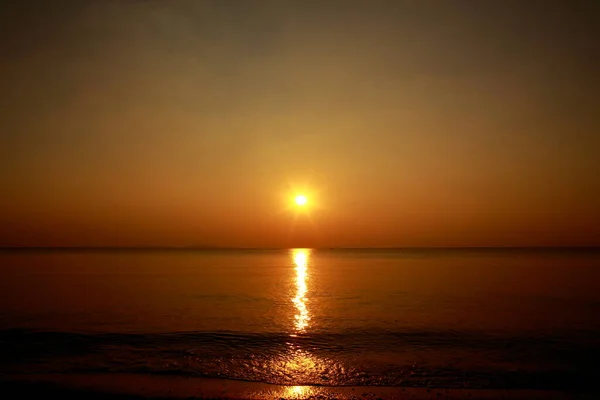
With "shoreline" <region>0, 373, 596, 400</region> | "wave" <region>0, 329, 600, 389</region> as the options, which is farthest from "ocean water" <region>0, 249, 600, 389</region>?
"shoreline" <region>0, 373, 596, 400</region>

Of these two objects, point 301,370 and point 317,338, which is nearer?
point 301,370

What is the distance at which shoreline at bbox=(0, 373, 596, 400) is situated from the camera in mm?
12164

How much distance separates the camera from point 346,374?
14.7 m

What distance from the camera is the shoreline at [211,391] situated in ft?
→ 39.9

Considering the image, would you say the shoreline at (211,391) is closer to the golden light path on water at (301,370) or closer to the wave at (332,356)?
the golden light path on water at (301,370)

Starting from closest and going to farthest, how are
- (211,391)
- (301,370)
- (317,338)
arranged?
(211,391), (301,370), (317,338)

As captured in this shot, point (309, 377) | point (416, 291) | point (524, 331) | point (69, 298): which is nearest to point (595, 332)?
point (524, 331)

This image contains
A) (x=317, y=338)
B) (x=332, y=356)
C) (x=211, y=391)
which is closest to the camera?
(x=211, y=391)

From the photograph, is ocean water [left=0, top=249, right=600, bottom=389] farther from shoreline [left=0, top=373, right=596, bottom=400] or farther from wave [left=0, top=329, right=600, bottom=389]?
shoreline [left=0, top=373, right=596, bottom=400]

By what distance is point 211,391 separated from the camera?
1271cm

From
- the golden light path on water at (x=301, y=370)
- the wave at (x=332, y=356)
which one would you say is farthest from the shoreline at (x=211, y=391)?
the wave at (x=332, y=356)

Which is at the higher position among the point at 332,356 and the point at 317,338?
the point at 332,356

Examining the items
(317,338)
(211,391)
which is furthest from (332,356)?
(211,391)

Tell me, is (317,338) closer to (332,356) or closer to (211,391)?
(332,356)
